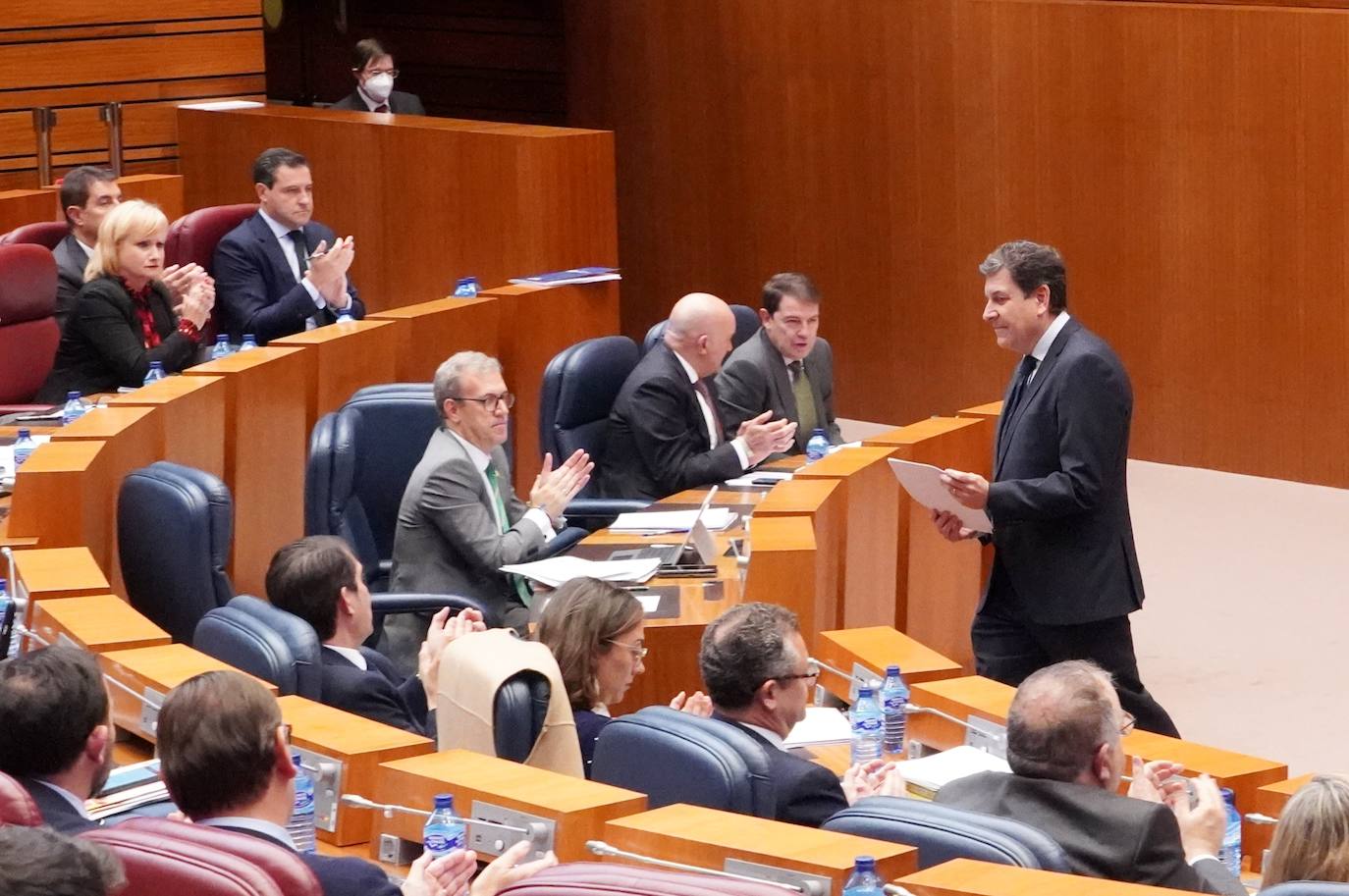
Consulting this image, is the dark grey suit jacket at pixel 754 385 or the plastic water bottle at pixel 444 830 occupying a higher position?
the dark grey suit jacket at pixel 754 385

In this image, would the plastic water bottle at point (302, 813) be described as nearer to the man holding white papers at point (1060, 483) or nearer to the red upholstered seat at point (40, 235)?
the man holding white papers at point (1060, 483)

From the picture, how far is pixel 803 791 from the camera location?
3.14m

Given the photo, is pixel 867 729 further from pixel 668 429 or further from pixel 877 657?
pixel 668 429

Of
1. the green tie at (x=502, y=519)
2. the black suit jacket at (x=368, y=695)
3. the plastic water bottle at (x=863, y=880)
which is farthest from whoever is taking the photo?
the green tie at (x=502, y=519)

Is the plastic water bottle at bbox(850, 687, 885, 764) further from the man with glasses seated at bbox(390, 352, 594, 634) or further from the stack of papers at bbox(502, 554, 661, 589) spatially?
the man with glasses seated at bbox(390, 352, 594, 634)

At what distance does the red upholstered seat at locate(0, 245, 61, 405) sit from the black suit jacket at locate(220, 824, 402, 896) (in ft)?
15.2

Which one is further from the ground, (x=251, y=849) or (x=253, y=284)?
(x=253, y=284)

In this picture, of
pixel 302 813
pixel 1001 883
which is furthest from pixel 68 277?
pixel 1001 883

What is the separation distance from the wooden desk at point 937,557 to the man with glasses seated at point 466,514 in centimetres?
100

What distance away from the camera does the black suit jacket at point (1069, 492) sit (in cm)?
459

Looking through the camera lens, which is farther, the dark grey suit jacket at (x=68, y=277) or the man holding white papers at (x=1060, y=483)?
the dark grey suit jacket at (x=68, y=277)

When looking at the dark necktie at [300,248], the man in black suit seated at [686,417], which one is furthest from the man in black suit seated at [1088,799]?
the dark necktie at [300,248]

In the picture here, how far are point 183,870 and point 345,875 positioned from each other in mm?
350

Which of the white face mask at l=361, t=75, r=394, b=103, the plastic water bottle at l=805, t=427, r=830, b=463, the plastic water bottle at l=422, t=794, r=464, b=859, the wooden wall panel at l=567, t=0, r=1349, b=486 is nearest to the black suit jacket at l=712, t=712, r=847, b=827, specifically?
the plastic water bottle at l=422, t=794, r=464, b=859
